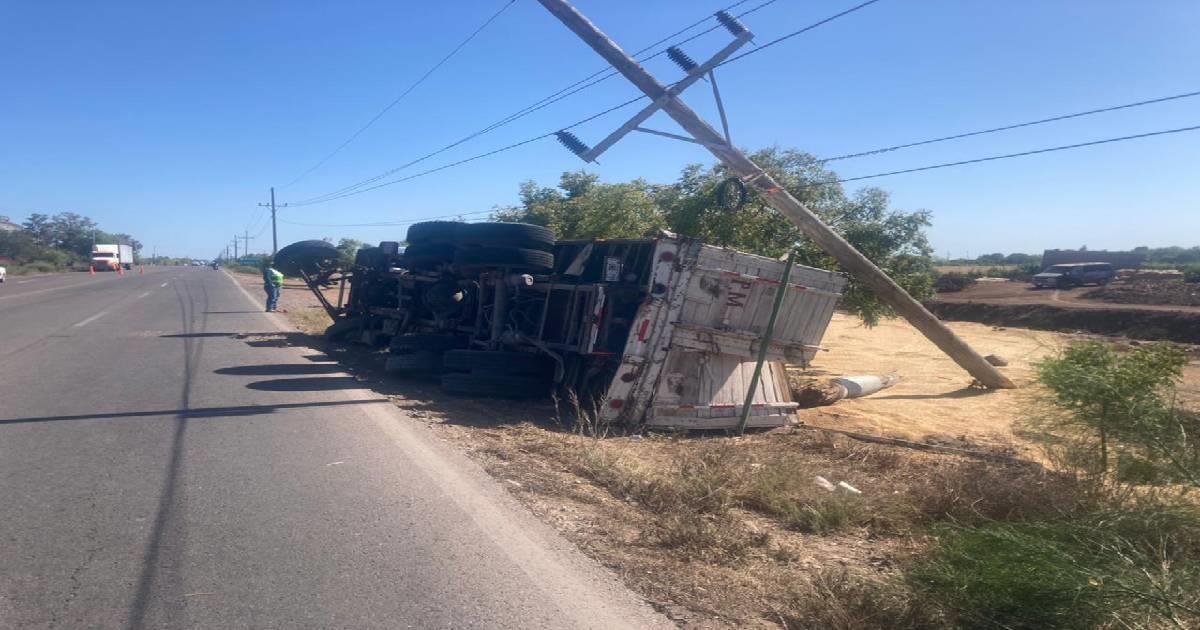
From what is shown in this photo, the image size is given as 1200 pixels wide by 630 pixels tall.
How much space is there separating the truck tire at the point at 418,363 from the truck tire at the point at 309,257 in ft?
24.1

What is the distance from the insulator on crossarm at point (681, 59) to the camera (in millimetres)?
12334

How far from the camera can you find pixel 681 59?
1243 cm

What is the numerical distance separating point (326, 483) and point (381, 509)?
792 millimetres

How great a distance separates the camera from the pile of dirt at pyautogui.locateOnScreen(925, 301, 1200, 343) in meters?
28.9

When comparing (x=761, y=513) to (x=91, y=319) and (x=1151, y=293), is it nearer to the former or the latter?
(x=91, y=319)

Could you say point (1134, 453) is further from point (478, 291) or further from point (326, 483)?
point (478, 291)

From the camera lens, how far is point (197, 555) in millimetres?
4625

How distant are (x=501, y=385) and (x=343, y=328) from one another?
786 cm

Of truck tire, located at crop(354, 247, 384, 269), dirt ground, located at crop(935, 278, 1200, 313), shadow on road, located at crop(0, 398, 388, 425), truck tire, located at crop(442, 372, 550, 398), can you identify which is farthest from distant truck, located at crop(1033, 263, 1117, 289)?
shadow on road, located at crop(0, 398, 388, 425)

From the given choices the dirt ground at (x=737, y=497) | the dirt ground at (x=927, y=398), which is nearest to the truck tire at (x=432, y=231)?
the dirt ground at (x=737, y=497)

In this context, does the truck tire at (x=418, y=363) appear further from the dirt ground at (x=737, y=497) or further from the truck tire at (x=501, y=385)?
the truck tire at (x=501, y=385)

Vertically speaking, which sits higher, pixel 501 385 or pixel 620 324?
pixel 620 324

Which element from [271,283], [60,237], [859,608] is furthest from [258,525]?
[60,237]

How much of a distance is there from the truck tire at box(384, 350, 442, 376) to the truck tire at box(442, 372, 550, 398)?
4.29 ft
